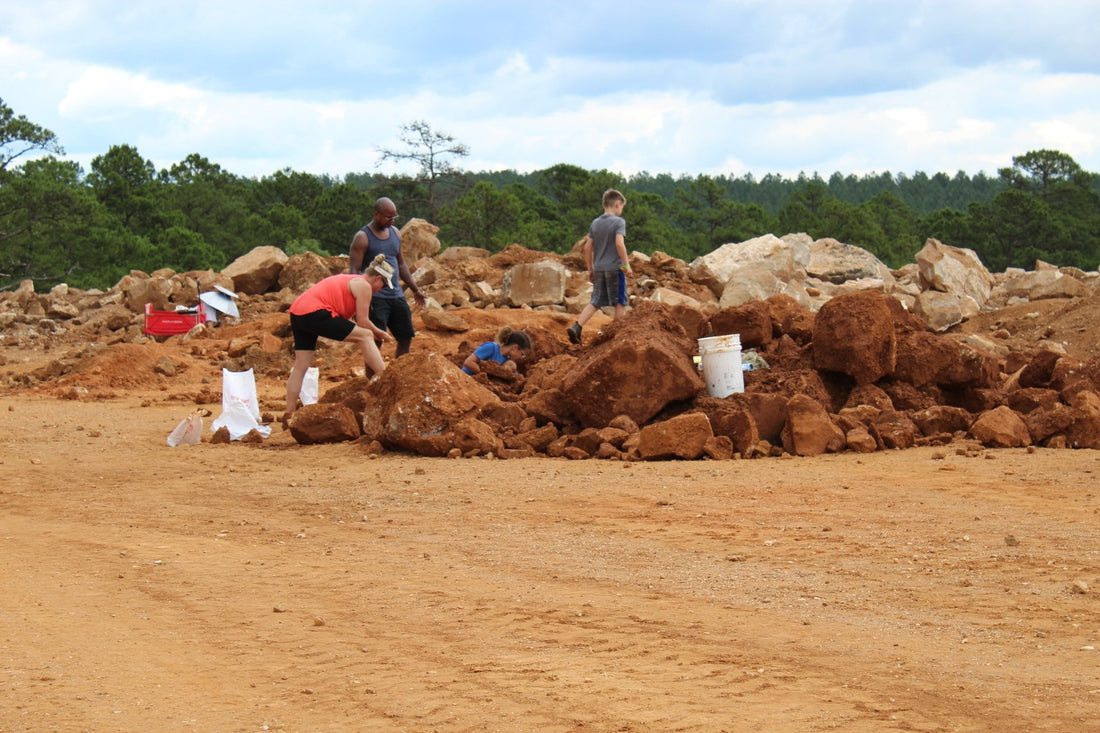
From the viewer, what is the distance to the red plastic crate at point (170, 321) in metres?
19.1

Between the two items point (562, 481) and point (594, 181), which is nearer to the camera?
point (562, 481)

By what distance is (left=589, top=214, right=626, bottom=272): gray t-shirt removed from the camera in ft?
40.1

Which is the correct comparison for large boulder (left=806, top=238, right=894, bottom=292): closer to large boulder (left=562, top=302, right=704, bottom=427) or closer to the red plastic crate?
the red plastic crate

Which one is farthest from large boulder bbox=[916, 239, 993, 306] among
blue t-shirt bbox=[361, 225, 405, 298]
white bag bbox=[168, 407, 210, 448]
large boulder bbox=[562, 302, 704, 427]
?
white bag bbox=[168, 407, 210, 448]

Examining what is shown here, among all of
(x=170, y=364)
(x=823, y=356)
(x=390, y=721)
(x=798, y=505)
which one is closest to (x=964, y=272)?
(x=823, y=356)

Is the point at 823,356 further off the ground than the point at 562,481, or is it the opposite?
the point at 823,356

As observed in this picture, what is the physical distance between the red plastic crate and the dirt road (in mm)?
10985

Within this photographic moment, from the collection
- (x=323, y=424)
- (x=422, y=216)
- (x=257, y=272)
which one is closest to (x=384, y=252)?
(x=323, y=424)

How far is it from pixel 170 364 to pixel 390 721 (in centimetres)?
1303

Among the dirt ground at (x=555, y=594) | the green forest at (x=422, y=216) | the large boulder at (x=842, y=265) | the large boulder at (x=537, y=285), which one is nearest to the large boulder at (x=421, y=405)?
the dirt ground at (x=555, y=594)

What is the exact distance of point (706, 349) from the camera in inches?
369

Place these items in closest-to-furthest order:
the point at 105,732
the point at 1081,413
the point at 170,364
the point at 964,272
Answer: the point at 105,732 → the point at 1081,413 → the point at 170,364 → the point at 964,272

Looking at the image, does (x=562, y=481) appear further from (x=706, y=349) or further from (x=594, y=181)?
(x=594, y=181)

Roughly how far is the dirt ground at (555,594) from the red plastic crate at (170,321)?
10.8 meters
